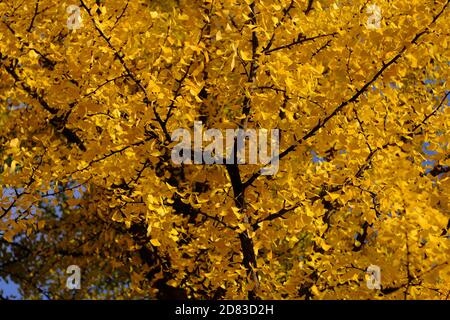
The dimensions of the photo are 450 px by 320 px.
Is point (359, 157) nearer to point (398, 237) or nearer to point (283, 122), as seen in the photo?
point (283, 122)

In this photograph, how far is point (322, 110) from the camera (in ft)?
17.0

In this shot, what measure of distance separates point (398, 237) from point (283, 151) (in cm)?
212

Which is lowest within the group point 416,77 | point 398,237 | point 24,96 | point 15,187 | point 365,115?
point 398,237

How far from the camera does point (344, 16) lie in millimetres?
5625
